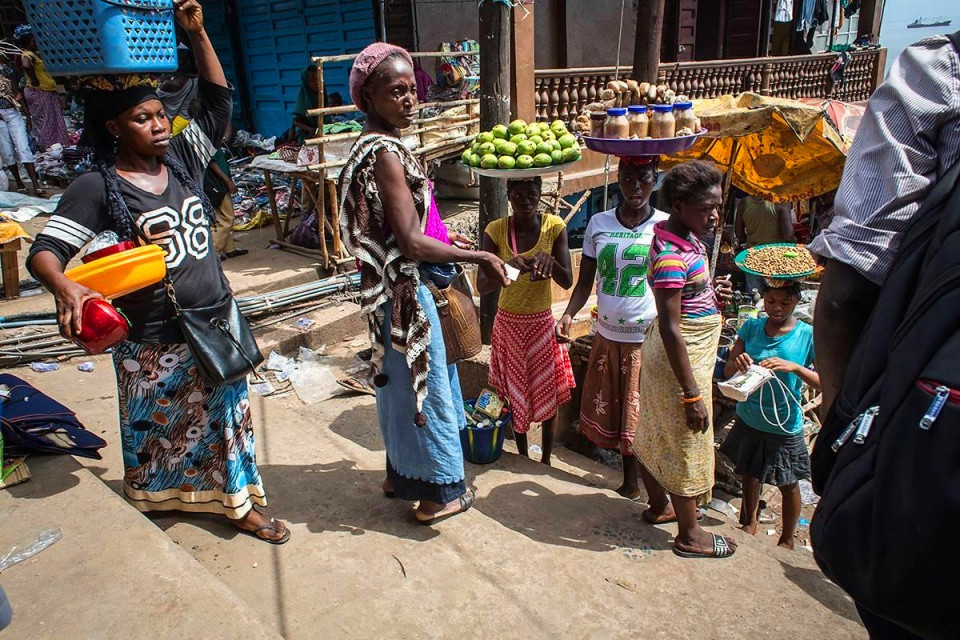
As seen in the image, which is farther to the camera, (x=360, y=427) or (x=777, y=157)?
(x=777, y=157)

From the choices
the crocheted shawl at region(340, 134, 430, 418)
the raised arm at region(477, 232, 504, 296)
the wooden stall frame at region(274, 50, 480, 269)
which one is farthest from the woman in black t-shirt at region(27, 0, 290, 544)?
the wooden stall frame at region(274, 50, 480, 269)

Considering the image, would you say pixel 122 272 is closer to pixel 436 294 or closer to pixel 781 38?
pixel 436 294

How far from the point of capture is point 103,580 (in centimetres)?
204

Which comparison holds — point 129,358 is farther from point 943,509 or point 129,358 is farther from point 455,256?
point 943,509

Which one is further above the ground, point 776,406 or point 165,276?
point 165,276

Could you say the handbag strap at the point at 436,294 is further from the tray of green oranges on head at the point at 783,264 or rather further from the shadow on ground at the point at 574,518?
the tray of green oranges on head at the point at 783,264

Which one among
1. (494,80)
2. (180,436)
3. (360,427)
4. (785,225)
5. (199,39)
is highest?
(199,39)

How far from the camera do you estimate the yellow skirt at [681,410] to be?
286cm

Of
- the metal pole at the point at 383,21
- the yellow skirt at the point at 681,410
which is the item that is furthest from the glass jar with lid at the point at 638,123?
the metal pole at the point at 383,21

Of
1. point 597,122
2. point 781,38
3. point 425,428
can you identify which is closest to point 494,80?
point 597,122

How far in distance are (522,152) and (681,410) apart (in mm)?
1674

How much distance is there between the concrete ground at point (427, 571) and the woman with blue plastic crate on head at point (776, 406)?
1.29 feet

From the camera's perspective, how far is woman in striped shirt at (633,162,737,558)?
8.79 ft

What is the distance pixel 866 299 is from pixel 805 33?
17.4 metres
